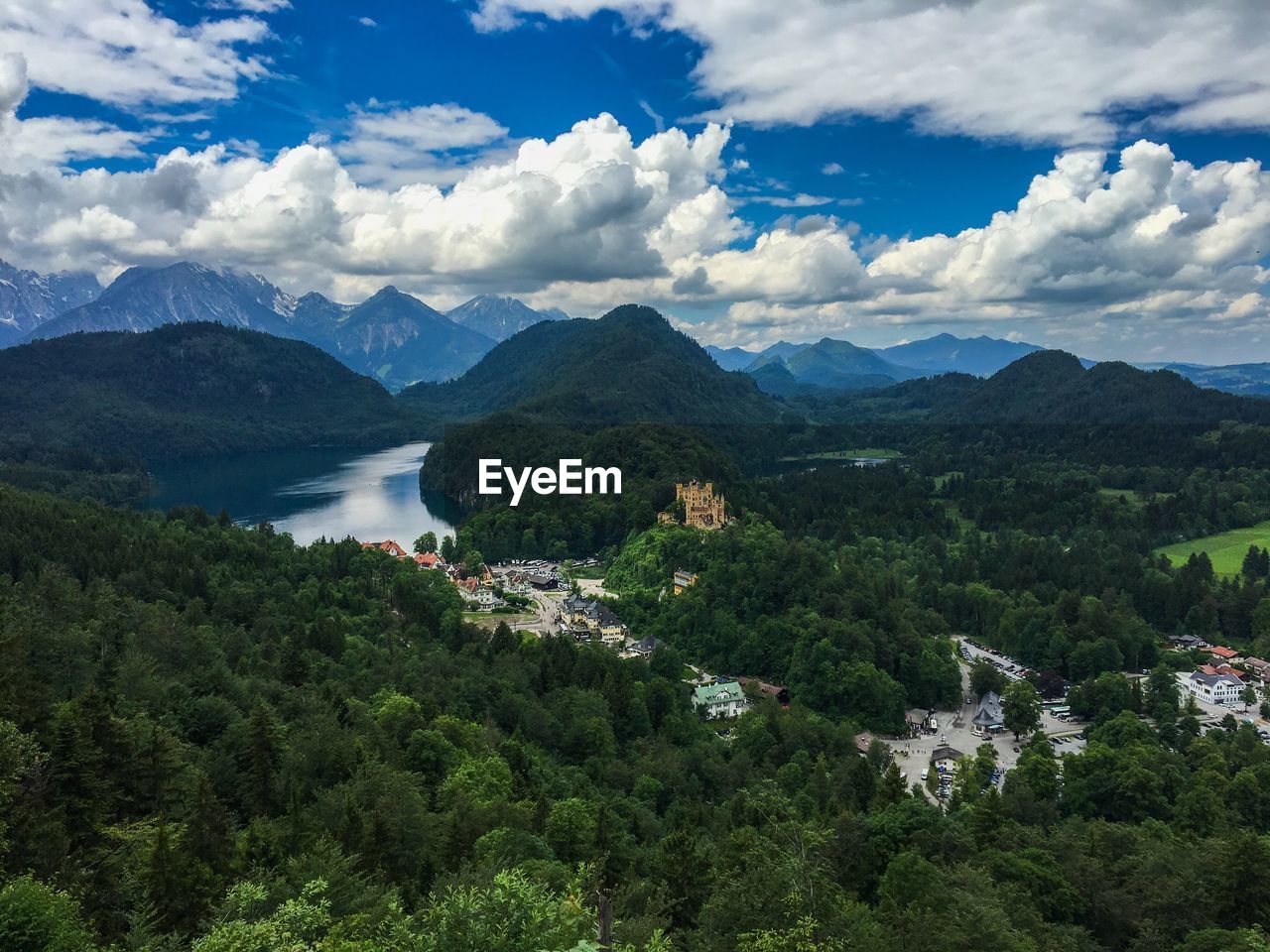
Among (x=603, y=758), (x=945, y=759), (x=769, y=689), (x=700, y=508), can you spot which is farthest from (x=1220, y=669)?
(x=700, y=508)


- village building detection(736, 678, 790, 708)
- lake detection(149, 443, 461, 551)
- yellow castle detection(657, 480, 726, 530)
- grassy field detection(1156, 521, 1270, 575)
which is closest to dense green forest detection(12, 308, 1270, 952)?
village building detection(736, 678, 790, 708)

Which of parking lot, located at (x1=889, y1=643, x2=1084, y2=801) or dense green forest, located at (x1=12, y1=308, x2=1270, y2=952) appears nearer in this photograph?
dense green forest, located at (x1=12, y1=308, x2=1270, y2=952)

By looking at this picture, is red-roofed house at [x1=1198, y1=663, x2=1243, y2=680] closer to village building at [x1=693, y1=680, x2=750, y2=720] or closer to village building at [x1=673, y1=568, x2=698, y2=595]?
village building at [x1=693, y1=680, x2=750, y2=720]

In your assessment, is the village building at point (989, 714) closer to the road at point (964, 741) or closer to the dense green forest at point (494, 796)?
the road at point (964, 741)

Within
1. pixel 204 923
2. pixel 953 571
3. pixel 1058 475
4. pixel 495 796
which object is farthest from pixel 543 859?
pixel 1058 475

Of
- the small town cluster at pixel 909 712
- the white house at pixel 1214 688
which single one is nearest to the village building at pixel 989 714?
the small town cluster at pixel 909 712

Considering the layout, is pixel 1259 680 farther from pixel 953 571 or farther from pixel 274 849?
pixel 274 849

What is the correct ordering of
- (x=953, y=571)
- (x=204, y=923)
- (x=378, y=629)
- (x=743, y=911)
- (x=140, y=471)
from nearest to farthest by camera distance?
(x=204, y=923) → (x=743, y=911) → (x=378, y=629) → (x=953, y=571) → (x=140, y=471)
